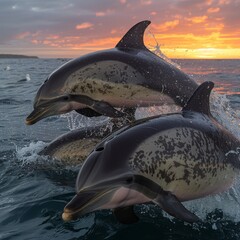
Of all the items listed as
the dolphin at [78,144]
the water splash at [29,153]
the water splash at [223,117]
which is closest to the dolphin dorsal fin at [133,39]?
the dolphin at [78,144]

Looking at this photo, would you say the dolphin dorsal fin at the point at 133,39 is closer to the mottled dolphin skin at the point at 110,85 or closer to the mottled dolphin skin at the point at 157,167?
the mottled dolphin skin at the point at 110,85

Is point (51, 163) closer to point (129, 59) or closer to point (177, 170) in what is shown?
point (129, 59)

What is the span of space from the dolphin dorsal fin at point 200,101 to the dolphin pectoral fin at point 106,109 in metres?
1.26

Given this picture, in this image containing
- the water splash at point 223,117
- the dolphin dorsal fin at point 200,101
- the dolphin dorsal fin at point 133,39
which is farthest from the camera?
the water splash at point 223,117

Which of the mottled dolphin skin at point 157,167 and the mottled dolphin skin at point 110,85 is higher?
the mottled dolphin skin at point 110,85

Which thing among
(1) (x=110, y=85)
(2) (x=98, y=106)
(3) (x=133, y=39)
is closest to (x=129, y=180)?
(2) (x=98, y=106)

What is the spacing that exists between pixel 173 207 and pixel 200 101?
2.11 m

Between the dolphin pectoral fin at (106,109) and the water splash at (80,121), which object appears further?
the water splash at (80,121)

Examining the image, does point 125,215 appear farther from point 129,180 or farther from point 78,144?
point 78,144

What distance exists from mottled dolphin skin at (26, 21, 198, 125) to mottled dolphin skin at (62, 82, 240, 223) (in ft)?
4.96

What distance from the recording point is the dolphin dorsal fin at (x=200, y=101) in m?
6.42

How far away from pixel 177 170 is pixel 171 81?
290 centimetres

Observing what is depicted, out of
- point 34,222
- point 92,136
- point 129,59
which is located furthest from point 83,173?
point 92,136

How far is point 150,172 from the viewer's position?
5.13m
